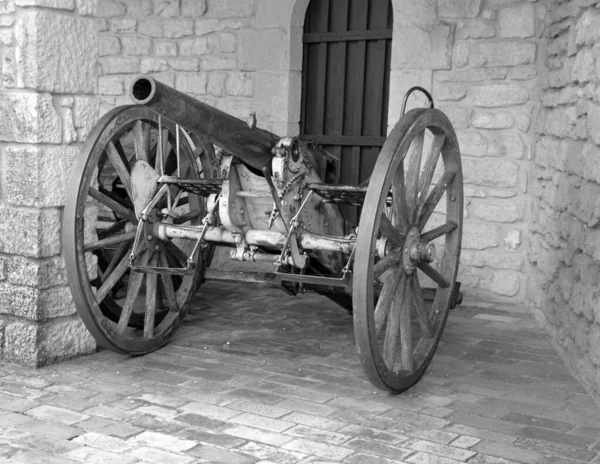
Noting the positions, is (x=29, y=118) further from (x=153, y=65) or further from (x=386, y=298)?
(x=153, y=65)

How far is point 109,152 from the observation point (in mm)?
4340

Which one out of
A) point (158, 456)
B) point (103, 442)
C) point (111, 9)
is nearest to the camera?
point (158, 456)

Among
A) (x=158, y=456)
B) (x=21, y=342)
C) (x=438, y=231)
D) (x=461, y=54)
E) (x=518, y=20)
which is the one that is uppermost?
(x=518, y=20)

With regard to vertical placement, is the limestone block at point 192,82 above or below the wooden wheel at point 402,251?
above

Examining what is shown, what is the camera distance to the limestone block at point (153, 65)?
23.4 feet

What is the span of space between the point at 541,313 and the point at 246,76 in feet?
9.73

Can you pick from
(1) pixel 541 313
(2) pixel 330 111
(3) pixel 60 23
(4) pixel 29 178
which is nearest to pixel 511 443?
(1) pixel 541 313

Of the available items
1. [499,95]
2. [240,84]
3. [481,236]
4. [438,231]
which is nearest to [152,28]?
[240,84]

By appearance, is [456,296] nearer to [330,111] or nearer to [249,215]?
[249,215]

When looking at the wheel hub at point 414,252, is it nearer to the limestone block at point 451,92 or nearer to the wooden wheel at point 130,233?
the wooden wheel at point 130,233

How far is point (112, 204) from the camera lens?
446 cm

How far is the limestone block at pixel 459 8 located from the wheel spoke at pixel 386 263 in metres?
2.69

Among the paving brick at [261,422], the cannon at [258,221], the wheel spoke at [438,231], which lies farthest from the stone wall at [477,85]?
the paving brick at [261,422]

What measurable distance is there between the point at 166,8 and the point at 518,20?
2891 mm
